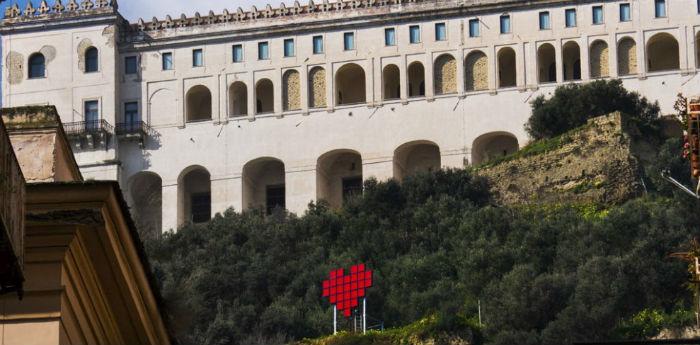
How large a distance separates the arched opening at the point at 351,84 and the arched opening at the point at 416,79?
197cm

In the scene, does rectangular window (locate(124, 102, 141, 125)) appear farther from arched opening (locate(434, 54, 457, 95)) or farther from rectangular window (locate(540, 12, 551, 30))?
rectangular window (locate(540, 12, 551, 30))

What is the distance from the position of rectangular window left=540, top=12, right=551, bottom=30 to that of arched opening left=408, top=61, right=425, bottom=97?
17.3 feet

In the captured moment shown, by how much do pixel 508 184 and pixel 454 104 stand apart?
480cm

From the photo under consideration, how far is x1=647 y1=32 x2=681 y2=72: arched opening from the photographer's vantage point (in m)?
78.5

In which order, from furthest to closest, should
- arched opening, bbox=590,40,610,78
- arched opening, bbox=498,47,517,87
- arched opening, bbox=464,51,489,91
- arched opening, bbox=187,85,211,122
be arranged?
arched opening, bbox=187,85,211,122
arched opening, bbox=498,47,517,87
arched opening, bbox=464,51,489,91
arched opening, bbox=590,40,610,78

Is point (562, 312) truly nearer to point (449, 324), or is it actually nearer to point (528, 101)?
point (449, 324)

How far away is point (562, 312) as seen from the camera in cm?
6488

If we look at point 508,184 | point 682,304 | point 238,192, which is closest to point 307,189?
point 238,192

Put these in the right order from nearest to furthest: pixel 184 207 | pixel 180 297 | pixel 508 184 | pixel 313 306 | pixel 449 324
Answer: pixel 180 297, pixel 449 324, pixel 313 306, pixel 508 184, pixel 184 207

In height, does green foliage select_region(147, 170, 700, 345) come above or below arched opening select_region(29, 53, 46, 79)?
below

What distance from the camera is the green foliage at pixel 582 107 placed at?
7506 centimetres

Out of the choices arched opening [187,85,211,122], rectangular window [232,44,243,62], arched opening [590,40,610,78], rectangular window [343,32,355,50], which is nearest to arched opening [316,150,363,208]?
rectangular window [343,32,355,50]

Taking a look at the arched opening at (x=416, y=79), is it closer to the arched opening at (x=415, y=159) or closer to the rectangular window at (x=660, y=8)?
the arched opening at (x=415, y=159)

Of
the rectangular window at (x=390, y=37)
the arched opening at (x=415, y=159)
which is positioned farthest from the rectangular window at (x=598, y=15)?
the rectangular window at (x=390, y=37)
